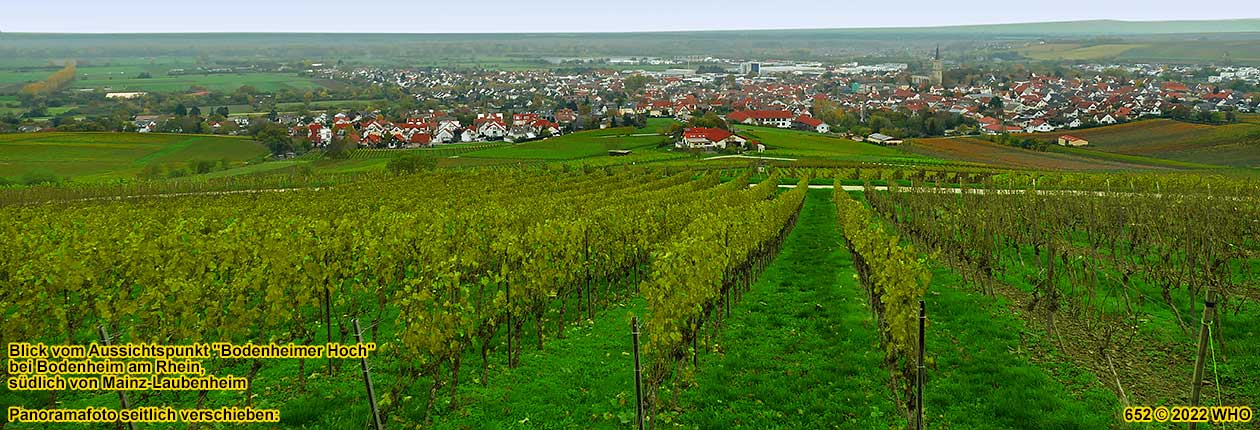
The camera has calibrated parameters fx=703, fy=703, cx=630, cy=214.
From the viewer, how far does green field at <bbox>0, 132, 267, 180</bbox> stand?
7631cm

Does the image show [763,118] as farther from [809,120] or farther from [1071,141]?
[1071,141]

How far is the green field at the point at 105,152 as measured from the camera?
250 feet

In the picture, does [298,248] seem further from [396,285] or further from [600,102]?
[600,102]

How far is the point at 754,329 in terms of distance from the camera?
13578 millimetres

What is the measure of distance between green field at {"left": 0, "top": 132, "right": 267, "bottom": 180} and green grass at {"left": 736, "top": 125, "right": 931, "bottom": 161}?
218 ft

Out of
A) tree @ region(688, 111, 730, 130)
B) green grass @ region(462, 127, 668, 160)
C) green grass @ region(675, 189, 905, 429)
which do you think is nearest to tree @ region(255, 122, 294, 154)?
green grass @ region(462, 127, 668, 160)

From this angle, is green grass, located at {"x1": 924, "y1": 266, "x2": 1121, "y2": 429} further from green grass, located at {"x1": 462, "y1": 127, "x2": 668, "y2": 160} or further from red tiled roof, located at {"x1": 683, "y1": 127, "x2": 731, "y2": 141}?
red tiled roof, located at {"x1": 683, "y1": 127, "x2": 731, "y2": 141}

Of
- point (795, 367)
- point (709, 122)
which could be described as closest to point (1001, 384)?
point (795, 367)

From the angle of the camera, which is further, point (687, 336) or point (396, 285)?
point (396, 285)

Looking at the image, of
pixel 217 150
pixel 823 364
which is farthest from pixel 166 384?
pixel 217 150

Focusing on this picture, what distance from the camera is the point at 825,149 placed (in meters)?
85.3

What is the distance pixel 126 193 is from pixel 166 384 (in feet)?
150

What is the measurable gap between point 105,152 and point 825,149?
89.3 metres

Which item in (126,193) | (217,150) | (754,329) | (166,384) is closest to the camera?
(166,384)
